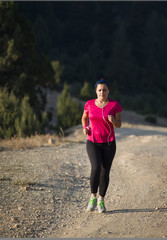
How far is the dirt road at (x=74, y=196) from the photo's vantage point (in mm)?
4750

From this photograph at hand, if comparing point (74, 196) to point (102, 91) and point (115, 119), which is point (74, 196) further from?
point (102, 91)

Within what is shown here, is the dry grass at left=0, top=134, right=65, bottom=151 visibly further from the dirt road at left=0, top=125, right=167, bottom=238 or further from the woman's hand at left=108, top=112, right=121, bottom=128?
the woman's hand at left=108, top=112, right=121, bottom=128

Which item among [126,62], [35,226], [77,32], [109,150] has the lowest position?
[35,226]

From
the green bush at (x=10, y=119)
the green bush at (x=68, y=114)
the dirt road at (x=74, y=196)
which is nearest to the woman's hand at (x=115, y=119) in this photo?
the dirt road at (x=74, y=196)

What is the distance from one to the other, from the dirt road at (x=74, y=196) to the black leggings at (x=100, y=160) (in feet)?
1.84

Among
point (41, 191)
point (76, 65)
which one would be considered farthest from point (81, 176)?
point (76, 65)

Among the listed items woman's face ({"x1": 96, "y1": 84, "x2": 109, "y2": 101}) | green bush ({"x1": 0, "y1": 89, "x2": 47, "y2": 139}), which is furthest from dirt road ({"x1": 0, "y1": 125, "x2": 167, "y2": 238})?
green bush ({"x1": 0, "y1": 89, "x2": 47, "y2": 139})

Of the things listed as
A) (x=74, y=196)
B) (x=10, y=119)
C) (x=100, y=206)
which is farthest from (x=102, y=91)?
(x=10, y=119)

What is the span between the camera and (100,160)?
5238 millimetres

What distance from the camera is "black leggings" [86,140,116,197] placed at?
521 cm

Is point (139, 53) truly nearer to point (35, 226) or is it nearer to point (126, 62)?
point (126, 62)

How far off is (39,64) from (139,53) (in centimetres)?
5171

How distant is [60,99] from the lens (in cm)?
2128

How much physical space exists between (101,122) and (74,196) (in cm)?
187
